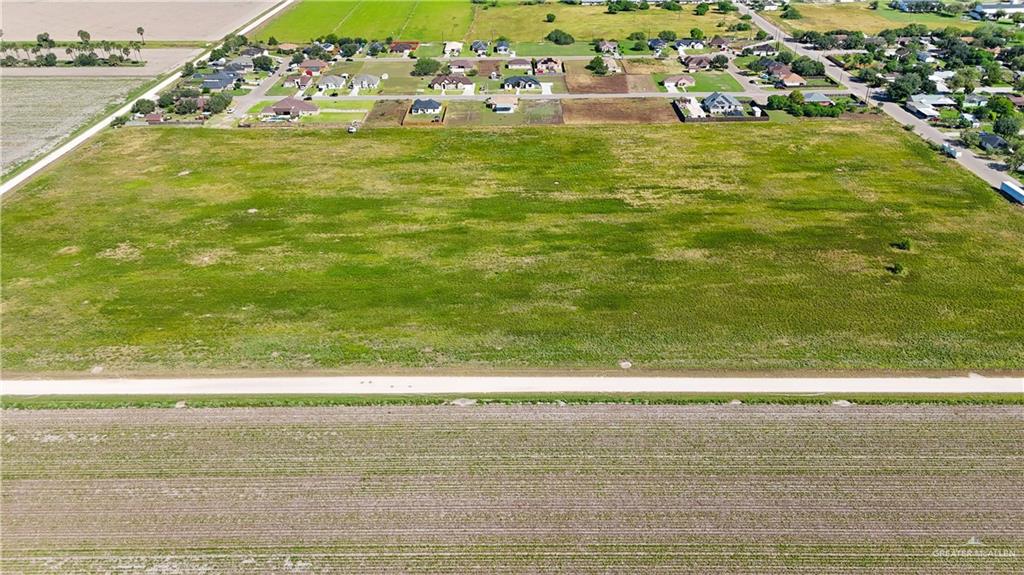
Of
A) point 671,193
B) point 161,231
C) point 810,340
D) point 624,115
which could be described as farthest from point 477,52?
point 810,340

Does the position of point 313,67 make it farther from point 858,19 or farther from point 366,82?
point 858,19

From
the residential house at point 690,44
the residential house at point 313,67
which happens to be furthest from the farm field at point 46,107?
the residential house at point 690,44

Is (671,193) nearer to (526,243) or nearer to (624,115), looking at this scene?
(526,243)

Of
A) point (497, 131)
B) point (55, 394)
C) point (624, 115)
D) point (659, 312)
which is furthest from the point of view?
point (624, 115)

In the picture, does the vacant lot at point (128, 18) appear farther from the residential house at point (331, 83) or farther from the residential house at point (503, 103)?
the residential house at point (503, 103)

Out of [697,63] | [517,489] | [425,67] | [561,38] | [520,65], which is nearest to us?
[517,489]

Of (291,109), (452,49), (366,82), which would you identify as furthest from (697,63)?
(291,109)

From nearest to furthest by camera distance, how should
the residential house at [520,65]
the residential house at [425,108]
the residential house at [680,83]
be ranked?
the residential house at [425,108]
the residential house at [680,83]
the residential house at [520,65]
